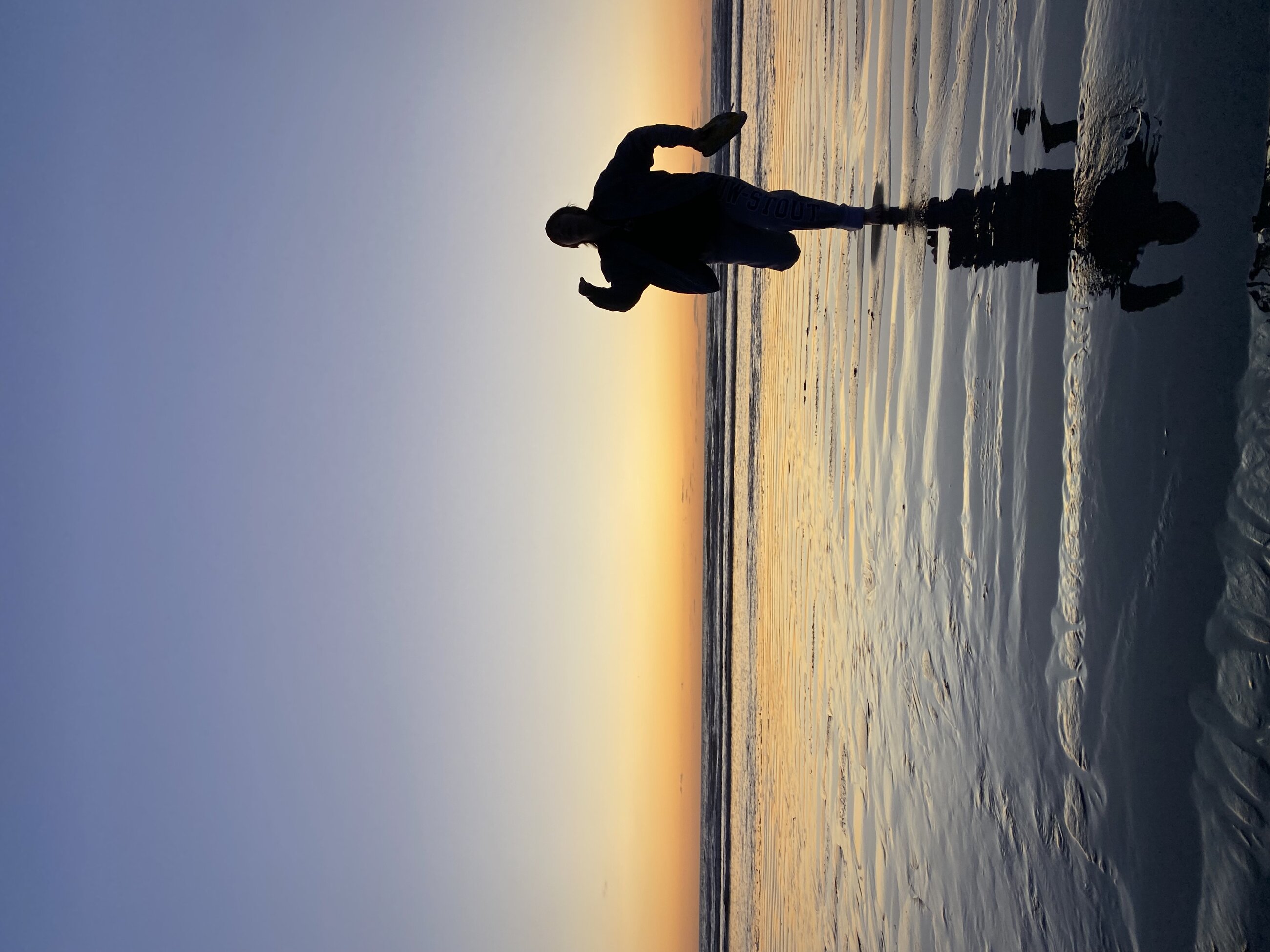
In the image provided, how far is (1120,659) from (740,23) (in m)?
6.95

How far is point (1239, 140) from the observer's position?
52.4 inches

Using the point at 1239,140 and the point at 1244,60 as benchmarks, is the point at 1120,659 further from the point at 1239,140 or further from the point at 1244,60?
the point at 1244,60

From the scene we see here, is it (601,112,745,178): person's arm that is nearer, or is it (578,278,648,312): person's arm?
(601,112,745,178): person's arm

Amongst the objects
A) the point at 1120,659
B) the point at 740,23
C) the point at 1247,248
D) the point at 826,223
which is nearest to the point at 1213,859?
the point at 1120,659

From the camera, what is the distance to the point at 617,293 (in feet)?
8.41

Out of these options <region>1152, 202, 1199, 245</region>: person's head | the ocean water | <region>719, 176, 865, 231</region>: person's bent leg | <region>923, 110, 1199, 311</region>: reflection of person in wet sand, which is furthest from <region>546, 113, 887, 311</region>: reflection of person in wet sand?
<region>1152, 202, 1199, 245</region>: person's head

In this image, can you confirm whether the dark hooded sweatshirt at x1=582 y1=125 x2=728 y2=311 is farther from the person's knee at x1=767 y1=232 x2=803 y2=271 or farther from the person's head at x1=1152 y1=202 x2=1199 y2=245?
the person's head at x1=1152 y1=202 x2=1199 y2=245

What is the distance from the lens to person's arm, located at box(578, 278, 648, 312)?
2.56 metres

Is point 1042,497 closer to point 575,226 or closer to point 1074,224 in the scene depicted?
point 1074,224

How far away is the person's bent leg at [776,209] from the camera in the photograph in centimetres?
244

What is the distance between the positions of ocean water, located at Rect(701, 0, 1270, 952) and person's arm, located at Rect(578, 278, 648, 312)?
102cm

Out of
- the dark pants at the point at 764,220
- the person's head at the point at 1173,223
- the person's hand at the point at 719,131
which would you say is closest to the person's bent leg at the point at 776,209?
the dark pants at the point at 764,220

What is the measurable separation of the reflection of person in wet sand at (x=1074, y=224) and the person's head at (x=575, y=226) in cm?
114

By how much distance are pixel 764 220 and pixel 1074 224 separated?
0.93m
